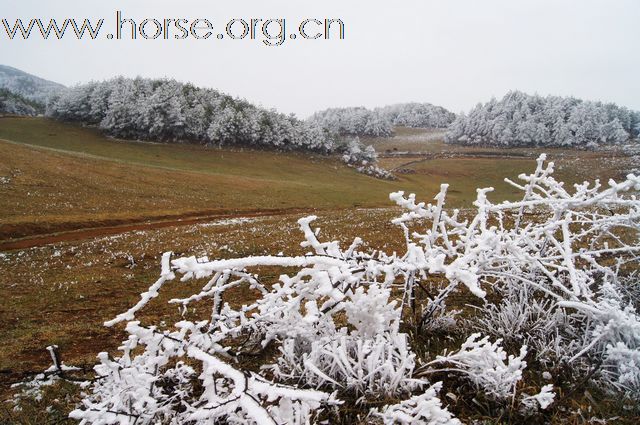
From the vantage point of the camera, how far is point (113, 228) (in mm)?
31266

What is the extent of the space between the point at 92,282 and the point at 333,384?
50.5 ft

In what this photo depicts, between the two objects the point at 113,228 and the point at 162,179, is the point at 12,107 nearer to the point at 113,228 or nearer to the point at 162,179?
the point at 162,179

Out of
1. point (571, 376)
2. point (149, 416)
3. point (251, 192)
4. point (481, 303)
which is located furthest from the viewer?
point (251, 192)

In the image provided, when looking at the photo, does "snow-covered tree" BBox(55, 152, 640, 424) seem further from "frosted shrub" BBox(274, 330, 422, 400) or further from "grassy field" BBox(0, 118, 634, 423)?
"grassy field" BBox(0, 118, 634, 423)

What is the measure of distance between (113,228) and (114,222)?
1.69 m

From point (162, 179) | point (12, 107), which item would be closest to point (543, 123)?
point (162, 179)

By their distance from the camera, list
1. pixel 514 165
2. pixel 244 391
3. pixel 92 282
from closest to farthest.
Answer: pixel 244 391 → pixel 92 282 → pixel 514 165

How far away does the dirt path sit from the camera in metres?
25.2

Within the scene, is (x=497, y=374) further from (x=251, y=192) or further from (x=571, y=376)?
(x=251, y=192)

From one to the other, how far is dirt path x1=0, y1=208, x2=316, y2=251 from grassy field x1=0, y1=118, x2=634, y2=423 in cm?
58

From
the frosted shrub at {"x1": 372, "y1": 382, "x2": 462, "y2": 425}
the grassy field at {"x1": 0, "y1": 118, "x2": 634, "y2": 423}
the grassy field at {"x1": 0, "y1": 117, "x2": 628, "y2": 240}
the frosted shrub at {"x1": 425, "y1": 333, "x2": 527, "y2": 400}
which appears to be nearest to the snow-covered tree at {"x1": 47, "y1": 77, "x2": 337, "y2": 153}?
the grassy field at {"x1": 0, "y1": 117, "x2": 628, "y2": 240}

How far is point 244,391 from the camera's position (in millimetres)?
2057

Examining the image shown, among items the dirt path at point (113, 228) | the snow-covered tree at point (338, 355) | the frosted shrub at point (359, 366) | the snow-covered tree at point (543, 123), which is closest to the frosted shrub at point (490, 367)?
the snow-covered tree at point (338, 355)


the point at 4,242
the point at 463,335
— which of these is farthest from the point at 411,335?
the point at 4,242
